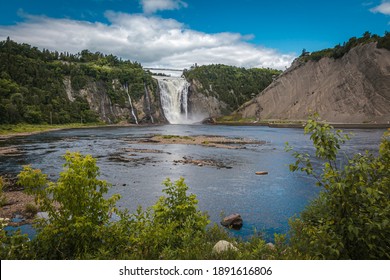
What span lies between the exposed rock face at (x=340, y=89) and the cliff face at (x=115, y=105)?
2083 inches

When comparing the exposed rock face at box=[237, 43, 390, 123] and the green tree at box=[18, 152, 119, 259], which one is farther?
the exposed rock face at box=[237, 43, 390, 123]

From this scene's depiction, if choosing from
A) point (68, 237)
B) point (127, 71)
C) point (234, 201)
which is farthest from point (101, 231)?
point (127, 71)

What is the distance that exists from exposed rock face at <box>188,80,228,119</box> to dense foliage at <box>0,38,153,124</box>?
2423 centimetres

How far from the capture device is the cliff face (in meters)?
141

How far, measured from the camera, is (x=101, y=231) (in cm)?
753

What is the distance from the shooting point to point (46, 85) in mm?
122750

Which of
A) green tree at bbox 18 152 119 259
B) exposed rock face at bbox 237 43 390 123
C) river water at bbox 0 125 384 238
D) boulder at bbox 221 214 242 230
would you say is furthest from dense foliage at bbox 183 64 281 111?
green tree at bbox 18 152 119 259

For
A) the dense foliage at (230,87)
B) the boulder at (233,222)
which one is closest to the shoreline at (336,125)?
the dense foliage at (230,87)

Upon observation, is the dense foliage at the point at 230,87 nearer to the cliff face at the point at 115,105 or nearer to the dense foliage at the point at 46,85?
the cliff face at the point at 115,105

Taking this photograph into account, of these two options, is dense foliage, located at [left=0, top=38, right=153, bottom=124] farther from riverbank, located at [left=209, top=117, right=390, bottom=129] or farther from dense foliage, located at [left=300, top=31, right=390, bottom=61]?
dense foliage, located at [left=300, top=31, right=390, bottom=61]

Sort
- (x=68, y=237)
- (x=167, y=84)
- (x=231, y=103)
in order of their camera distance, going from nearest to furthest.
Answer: (x=68, y=237)
(x=167, y=84)
(x=231, y=103)

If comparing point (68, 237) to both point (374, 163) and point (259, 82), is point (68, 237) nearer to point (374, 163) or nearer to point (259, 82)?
point (374, 163)
